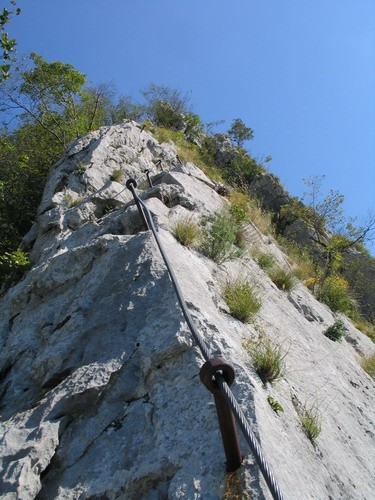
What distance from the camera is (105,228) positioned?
760 centimetres

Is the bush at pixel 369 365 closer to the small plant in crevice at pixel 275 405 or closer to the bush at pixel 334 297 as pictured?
the bush at pixel 334 297

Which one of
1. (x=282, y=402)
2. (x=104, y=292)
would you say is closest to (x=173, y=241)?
(x=104, y=292)

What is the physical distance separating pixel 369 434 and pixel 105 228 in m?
5.07

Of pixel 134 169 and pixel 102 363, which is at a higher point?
pixel 134 169

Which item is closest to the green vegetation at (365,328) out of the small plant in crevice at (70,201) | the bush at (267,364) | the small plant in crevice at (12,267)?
the small plant in crevice at (70,201)

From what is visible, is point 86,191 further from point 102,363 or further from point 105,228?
point 102,363

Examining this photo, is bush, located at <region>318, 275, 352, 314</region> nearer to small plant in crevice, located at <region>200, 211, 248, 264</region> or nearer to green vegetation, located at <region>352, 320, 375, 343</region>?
green vegetation, located at <region>352, 320, 375, 343</region>

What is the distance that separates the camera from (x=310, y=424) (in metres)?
3.79

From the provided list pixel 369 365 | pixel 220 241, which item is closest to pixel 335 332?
pixel 369 365

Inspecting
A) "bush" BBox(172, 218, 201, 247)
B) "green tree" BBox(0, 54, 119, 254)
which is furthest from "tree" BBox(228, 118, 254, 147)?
"bush" BBox(172, 218, 201, 247)

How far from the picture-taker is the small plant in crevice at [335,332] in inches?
311

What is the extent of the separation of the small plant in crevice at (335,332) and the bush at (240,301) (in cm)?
297

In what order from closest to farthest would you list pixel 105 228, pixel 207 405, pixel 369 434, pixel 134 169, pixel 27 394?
pixel 207 405
pixel 27 394
pixel 369 434
pixel 105 228
pixel 134 169

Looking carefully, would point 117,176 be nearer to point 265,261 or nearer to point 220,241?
point 265,261
